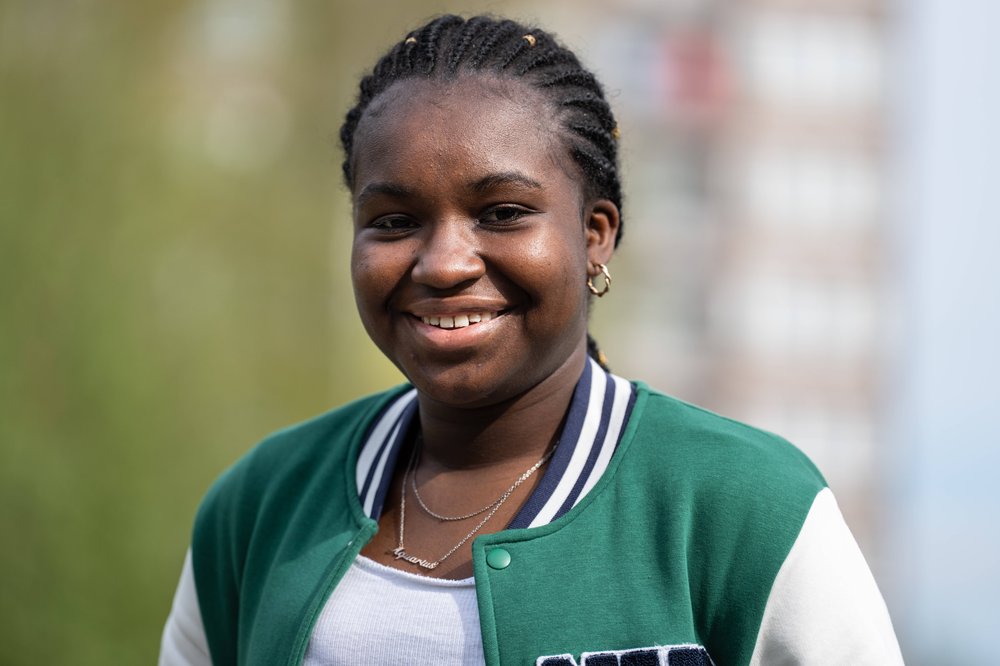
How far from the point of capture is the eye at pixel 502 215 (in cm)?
202

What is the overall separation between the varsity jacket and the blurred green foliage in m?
4.71

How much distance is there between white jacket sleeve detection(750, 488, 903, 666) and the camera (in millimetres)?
1831

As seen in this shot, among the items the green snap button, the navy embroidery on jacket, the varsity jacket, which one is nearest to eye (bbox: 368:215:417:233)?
the varsity jacket

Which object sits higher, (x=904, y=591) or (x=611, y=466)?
(x=611, y=466)

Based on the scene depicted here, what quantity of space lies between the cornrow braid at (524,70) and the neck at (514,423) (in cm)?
34

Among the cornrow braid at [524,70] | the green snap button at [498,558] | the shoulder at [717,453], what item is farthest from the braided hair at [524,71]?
the green snap button at [498,558]

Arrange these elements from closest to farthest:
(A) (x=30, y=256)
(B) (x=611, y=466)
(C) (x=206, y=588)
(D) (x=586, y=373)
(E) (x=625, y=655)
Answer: (E) (x=625, y=655) < (B) (x=611, y=466) < (D) (x=586, y=373) < (C) (x=206, y=588) < (A) (x=30, y=256)

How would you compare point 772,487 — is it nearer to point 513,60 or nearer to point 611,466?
point 611,466

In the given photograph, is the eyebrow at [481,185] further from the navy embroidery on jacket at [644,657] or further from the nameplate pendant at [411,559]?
the navy embroidery on jacket at [644,657]

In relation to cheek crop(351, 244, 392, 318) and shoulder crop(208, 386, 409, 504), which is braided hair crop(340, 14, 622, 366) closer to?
cheek crop(351, 244, 392, 318)

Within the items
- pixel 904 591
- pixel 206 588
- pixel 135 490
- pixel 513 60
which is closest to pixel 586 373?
pixel 513 60

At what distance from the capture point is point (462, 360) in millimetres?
2062

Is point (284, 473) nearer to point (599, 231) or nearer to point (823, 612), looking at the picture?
point (599, 231)

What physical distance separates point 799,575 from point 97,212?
6023mm
